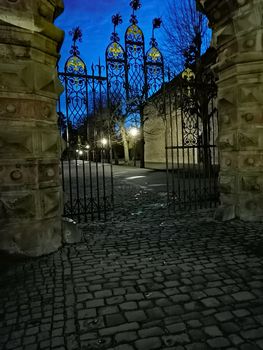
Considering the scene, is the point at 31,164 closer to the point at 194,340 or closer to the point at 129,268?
the point at 129,268

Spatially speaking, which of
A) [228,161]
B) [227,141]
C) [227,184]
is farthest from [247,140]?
[227,184]

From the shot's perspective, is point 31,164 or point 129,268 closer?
point 129,268

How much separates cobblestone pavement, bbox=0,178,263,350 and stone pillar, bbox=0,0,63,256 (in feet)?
1.49

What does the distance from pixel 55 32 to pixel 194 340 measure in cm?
432

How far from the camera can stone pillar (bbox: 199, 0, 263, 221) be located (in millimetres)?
5629

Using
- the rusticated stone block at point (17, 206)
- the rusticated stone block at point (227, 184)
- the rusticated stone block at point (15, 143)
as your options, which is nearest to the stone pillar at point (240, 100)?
the rusticated stone block at point (227, 184)

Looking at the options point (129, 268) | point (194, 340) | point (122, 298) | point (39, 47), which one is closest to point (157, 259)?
point (129, 268)

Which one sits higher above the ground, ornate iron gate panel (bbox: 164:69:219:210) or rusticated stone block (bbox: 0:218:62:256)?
ornate iron gate panel (bbox: 164:69:219:210)

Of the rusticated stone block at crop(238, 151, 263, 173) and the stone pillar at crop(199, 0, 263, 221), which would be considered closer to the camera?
the stone pillar at crop(199, 0, 263, 221)

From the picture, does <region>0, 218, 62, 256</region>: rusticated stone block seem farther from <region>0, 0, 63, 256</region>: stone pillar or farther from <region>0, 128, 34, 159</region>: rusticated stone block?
<region>0, 128, 34, 159</region>: rusticated stone block

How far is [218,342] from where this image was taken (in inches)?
93.4

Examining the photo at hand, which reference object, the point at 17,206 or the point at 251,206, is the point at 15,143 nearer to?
the point at 17,206

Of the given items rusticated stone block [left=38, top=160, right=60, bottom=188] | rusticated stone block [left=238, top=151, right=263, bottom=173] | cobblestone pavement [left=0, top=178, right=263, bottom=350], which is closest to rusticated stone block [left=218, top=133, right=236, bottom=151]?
rusticated stone block [left=238, top=151, right=263, bottom=173]

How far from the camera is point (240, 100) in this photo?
587cm
